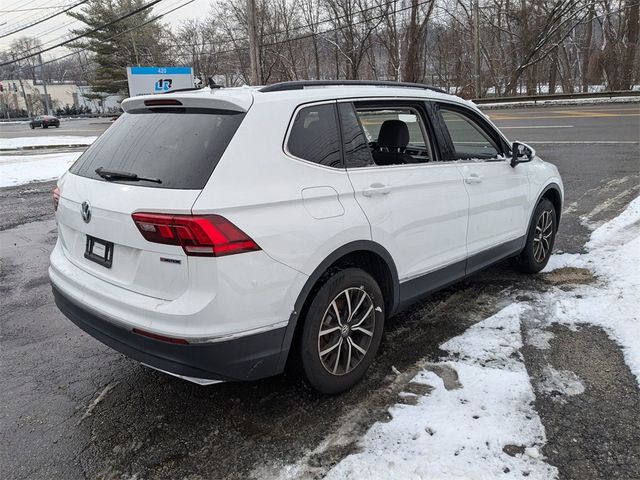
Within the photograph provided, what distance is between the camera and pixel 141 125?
9.98 feet

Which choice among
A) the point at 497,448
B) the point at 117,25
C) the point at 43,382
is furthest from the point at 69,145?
the point at 117,25

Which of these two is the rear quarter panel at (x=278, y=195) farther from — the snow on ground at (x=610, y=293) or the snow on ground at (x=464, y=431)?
the snow on ground at (x=610, y=293)

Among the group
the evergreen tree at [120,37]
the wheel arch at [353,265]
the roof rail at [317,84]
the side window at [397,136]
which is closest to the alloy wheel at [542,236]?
the side window at [397,136]

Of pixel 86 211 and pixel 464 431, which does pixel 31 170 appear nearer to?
pixel 86 211

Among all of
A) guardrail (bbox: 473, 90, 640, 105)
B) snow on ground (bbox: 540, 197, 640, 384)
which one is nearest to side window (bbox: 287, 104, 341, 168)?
snow on ground (bbox: 540, 197, 640, 384)

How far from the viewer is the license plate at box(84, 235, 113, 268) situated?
108 inches

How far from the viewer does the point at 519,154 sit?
441 cm

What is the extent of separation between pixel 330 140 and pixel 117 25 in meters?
61.7

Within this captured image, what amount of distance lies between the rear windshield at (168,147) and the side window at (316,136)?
1.15ft

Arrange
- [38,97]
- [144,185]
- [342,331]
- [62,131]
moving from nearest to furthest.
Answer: [144,185] → [342,331] → [62,131] → [38,97]

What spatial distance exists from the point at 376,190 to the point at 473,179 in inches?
45.8

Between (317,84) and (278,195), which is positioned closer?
(278,195)

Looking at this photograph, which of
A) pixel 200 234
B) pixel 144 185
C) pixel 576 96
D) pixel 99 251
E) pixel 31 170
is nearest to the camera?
pixel 200 234

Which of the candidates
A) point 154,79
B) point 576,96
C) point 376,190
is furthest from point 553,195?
point 576,96
